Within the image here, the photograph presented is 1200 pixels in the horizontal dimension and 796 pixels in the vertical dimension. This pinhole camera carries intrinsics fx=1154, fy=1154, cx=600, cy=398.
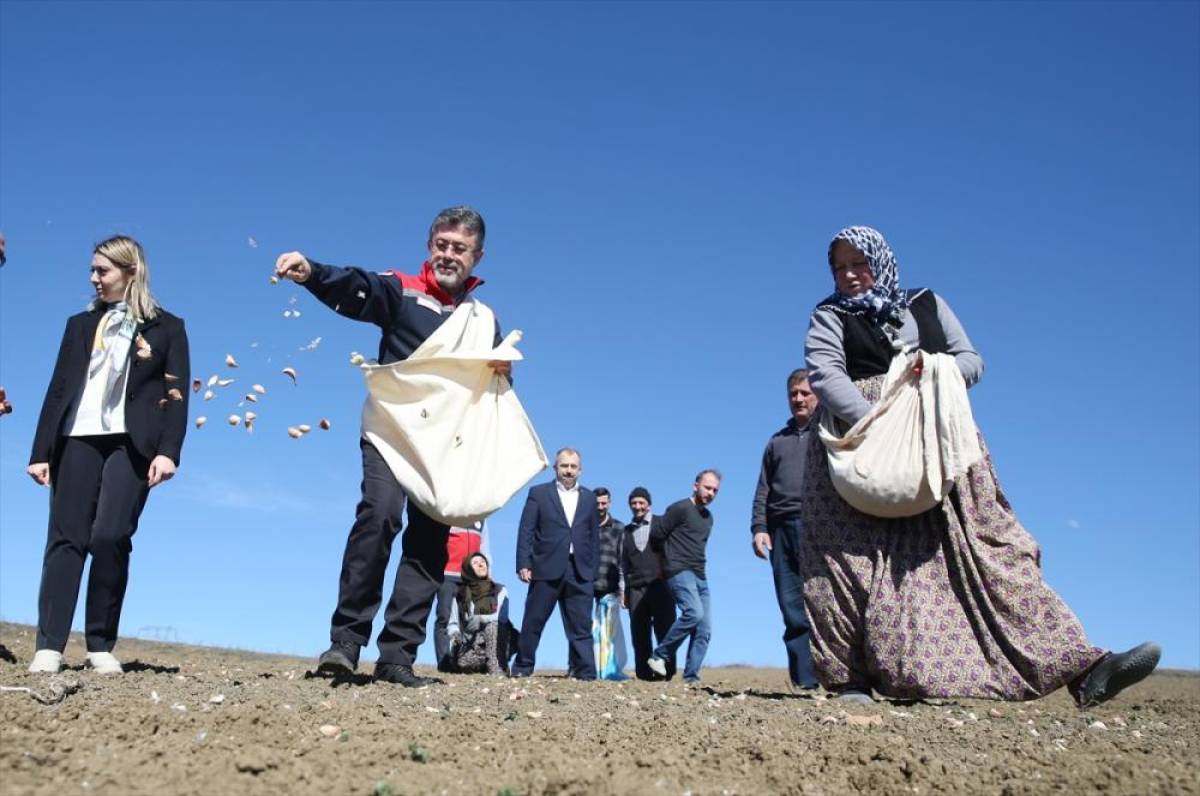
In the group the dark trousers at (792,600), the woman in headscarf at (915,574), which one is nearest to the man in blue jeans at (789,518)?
the dark trousers at (792,600)

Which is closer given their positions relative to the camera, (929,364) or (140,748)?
(140,748)

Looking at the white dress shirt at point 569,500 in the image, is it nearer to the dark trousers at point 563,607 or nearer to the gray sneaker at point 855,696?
the dark trousers at point 563,607

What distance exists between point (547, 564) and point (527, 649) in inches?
28.5

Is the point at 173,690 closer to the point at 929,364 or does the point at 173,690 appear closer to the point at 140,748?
the point at 140,748

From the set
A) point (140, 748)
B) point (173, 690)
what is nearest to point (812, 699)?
point (173, 690)

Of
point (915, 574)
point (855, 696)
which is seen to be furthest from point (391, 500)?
point (915, 574)

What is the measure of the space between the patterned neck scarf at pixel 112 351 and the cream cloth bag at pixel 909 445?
355 cm

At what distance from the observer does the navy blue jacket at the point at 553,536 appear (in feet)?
31.4

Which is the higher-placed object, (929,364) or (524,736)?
(929,364)

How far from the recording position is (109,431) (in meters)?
5.70

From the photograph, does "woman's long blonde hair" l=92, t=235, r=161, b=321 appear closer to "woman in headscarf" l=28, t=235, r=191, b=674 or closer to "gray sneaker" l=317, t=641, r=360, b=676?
"woman in headscarf" l=28, t=235, r=191, b=674

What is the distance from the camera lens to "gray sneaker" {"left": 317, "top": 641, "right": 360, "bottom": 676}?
521 centimetres

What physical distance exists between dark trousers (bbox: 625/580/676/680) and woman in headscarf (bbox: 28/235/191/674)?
19.7 feet

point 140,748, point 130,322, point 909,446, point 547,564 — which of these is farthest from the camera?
point 547,564
